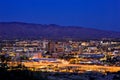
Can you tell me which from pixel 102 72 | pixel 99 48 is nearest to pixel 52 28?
pixel 99 48

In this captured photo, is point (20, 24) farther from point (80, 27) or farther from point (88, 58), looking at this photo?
point (88, 58)

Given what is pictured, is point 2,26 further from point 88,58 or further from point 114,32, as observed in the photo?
point 88,58

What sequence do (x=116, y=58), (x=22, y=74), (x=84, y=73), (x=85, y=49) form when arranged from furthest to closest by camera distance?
(x=85, y=49), (x=116, y=58), (x=84, y=73), (x=22, y=74)

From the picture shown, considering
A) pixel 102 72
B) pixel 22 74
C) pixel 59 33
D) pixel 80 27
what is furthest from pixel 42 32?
pixel 22 74

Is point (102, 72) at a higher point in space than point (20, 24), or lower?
lower

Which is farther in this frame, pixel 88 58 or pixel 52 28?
pixel 52 28

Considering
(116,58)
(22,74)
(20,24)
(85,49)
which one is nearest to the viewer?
(22,74)
